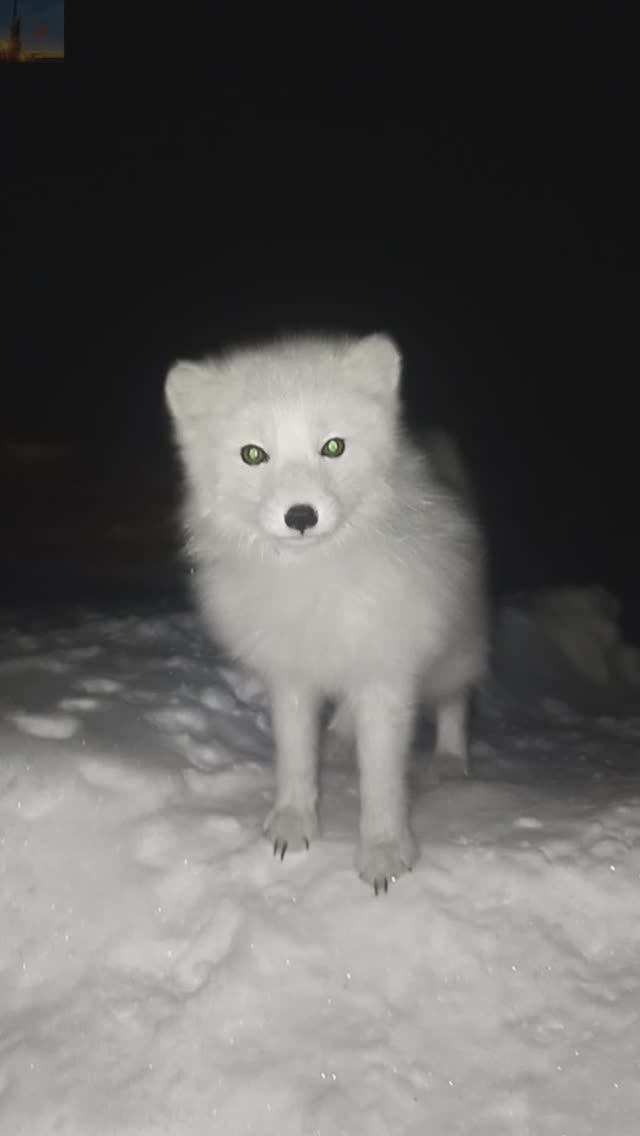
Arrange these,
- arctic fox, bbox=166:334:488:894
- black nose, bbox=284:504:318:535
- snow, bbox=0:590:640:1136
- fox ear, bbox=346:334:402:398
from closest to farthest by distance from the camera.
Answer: snow, bbox=0:590:640:1136 → black nose, bbox=284:504:318:535 → arctic fox, bbox=166:334:488:894 → fox ear, bbox=346:334:402:398

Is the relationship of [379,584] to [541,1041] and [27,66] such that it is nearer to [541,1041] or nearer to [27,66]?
[541,1041]

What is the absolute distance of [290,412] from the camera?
2.10 meters

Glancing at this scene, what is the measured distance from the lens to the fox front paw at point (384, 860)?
229 centimetres

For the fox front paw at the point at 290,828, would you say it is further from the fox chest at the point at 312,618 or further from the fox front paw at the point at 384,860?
the fox chest at the point at 312,618

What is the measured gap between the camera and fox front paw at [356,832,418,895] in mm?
2294

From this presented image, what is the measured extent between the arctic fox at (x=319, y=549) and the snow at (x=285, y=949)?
7.1 inches

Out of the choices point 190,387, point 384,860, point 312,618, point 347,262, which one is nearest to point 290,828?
point 384,860

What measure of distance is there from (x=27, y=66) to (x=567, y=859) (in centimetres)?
450

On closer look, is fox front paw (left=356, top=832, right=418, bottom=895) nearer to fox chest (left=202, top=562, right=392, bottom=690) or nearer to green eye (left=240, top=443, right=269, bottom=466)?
fox chest (left=202, top=562, right=392, bottom=690)

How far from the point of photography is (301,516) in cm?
199

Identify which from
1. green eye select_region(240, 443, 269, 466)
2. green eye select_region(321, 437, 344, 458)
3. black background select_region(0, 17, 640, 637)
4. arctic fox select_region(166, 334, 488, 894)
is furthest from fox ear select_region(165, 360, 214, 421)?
black background select_region(0, 17, 640, 637)

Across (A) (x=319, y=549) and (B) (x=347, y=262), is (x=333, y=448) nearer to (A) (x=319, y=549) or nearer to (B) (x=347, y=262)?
(A) (x=319, y=549)

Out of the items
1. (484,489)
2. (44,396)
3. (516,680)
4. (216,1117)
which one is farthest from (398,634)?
(44,396)

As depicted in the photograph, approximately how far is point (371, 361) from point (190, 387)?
0.43 meters
